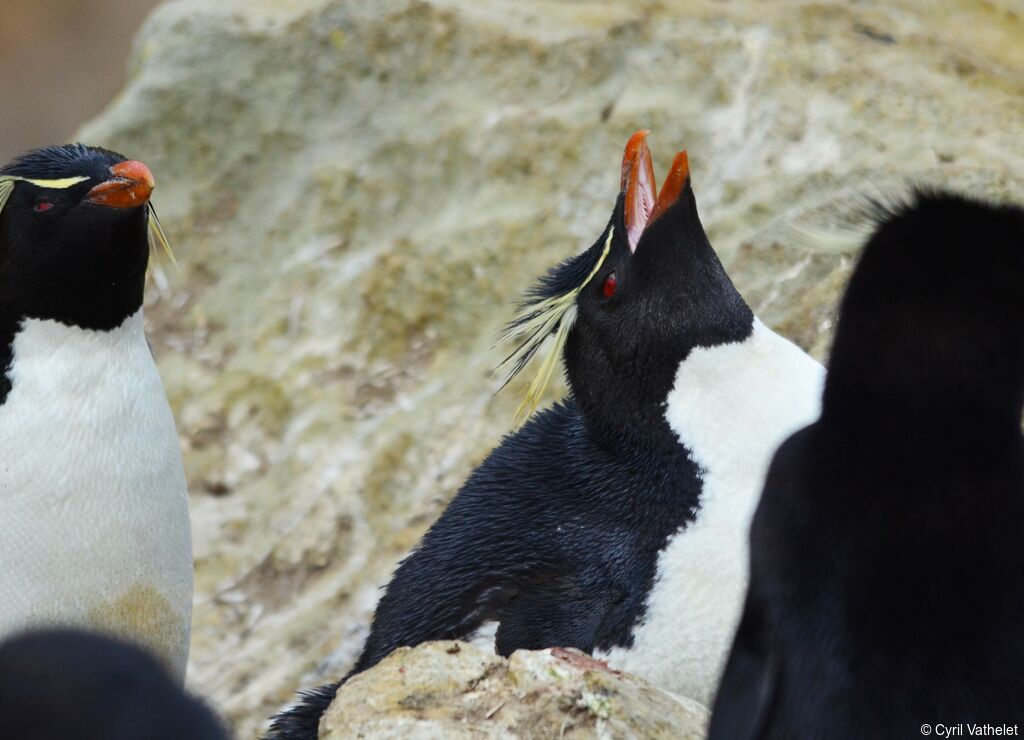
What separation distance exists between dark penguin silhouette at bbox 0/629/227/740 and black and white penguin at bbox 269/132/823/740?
142cm

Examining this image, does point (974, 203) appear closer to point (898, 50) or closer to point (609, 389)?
point (609, 389)

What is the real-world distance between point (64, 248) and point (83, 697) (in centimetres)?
195

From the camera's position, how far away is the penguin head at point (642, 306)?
328 cm

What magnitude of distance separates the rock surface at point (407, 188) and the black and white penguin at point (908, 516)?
1961 mm

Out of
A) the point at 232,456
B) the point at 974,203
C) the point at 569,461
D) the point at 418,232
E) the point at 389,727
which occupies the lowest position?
the point at 232,456

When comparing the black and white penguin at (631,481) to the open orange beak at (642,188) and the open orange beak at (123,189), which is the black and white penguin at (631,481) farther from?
the open orange beak at (123,189)

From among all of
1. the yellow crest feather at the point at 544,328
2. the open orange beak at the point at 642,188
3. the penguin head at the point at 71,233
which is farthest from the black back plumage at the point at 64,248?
the open orange beak at the point at 642,188

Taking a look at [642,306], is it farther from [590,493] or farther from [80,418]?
[80,418]

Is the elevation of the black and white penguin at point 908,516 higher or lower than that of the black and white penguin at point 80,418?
higher

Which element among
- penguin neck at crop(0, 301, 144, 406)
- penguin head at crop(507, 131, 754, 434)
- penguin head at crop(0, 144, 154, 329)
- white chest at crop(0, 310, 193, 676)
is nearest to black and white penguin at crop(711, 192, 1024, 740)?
penguin head at crop(507, 131, 754, 434)

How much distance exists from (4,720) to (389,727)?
857mm

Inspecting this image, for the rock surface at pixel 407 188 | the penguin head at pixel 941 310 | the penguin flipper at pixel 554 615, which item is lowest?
the rock surface at pixel 407 188

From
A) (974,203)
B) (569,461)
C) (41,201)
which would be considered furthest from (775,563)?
(41,201)

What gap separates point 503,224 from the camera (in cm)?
505
